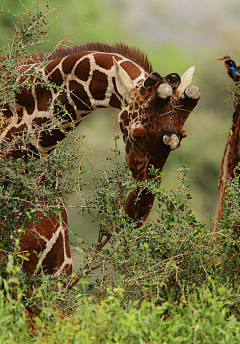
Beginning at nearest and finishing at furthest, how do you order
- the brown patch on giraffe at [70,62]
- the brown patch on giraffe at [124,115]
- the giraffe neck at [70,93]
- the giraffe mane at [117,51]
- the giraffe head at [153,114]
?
the giraffe head at [153,114], the brown patch on giraffe at [124,115], the giraffe neck at [70,93], the brown patch on giraffe at [70,62], the giraffe mane at [117,51]

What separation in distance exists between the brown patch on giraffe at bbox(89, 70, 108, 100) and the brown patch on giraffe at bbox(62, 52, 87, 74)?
0.75ft

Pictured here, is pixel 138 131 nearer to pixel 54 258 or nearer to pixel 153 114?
pixel 153 114

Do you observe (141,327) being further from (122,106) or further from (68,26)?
(68,26)

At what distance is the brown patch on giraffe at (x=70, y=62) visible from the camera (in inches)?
171

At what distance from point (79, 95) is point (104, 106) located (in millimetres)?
230

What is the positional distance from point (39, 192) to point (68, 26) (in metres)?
12.4

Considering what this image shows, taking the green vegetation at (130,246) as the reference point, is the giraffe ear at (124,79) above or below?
above

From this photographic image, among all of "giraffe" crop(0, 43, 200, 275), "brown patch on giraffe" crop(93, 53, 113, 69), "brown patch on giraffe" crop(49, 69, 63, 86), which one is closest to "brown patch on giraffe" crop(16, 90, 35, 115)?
"giraffe" crop(0, 43, 200, 275)

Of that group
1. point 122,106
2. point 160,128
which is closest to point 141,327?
point 160,128

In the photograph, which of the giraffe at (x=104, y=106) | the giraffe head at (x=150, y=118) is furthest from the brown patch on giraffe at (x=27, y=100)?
the giraffe head at (x=150, y=118)

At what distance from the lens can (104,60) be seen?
4.30m

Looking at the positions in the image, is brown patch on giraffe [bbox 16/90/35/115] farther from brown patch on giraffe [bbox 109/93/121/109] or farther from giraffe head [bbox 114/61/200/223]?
giraffe head [bbox 114/61/200/223]

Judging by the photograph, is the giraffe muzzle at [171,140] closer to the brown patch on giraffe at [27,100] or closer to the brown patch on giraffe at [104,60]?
the brown patch on giraffe at [104,60]

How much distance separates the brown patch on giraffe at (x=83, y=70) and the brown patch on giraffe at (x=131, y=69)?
0.30 m
